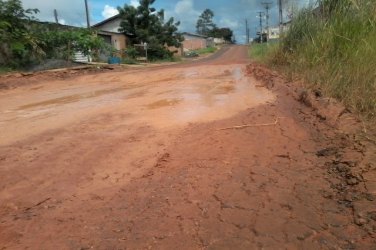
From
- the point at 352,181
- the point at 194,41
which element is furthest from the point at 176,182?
the point at 194,41

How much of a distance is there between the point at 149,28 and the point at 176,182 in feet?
111

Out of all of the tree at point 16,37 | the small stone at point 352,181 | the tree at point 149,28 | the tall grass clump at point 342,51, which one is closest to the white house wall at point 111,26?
the tree at point 149,28

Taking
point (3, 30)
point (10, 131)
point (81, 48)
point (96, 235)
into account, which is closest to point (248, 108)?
point (10, 131)

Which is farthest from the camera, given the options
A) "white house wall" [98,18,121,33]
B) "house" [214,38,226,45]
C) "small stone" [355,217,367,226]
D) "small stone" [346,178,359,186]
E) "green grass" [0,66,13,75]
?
"house" [214,38,226,45]

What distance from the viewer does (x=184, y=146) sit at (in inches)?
197

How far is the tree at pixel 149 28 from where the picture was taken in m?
35.7

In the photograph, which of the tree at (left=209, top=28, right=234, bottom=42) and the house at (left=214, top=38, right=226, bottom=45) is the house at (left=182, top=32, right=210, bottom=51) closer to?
the house at (left=214, top=38, right=226, bottom=45)

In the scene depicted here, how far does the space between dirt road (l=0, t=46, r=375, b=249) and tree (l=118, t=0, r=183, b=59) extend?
97.5ft

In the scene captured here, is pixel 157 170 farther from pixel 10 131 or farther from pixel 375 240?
pixel 10 131

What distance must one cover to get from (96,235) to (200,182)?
45.7 inches

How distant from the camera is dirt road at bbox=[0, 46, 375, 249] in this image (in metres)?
2.88

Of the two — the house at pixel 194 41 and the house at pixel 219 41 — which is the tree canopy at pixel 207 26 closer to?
the house at pixel 219 41

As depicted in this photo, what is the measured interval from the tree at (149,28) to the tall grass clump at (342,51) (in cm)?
2768

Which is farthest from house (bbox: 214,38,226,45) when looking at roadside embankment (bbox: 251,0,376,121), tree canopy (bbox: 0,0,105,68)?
roadside embankment (bbox: 251,0,376,121)
